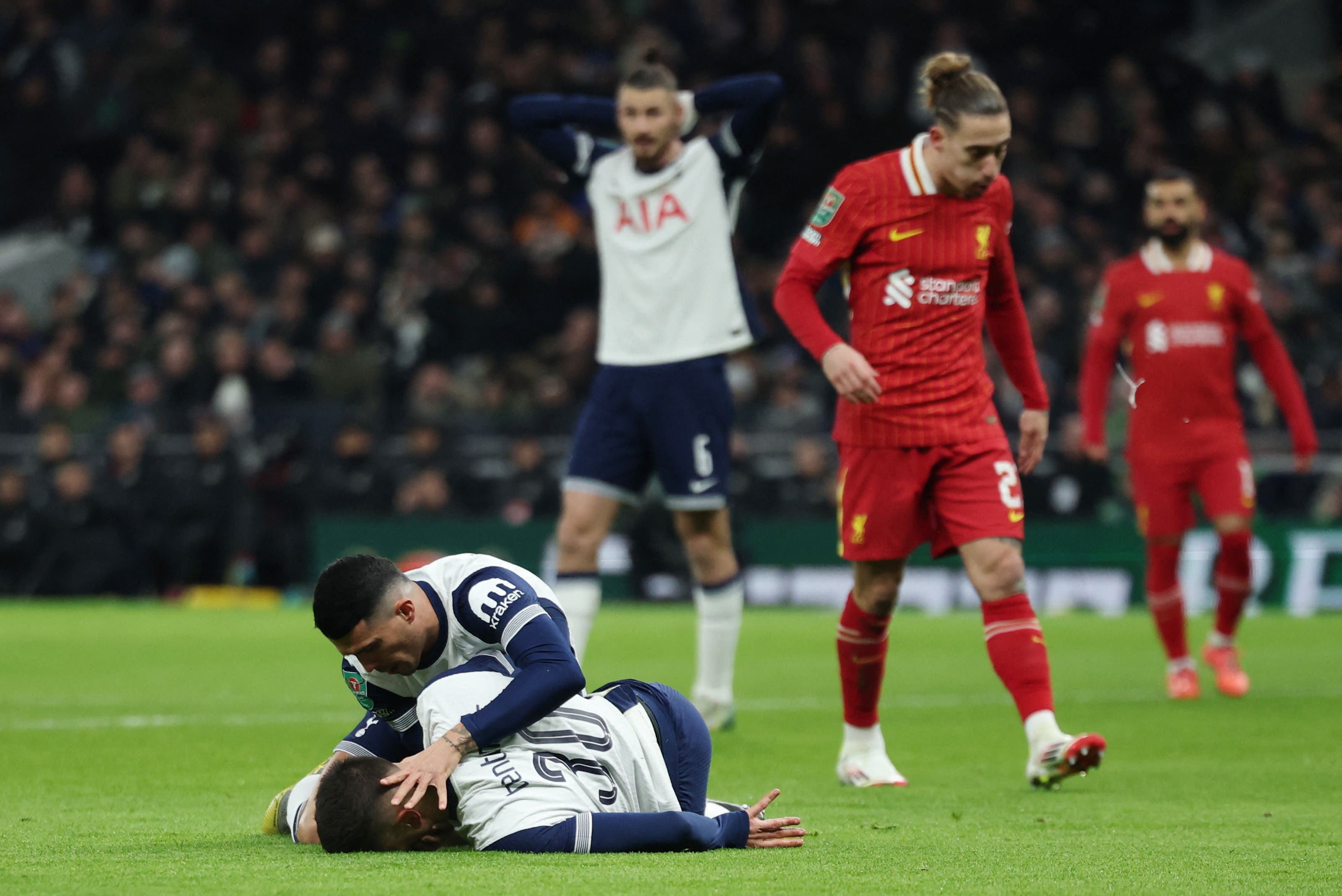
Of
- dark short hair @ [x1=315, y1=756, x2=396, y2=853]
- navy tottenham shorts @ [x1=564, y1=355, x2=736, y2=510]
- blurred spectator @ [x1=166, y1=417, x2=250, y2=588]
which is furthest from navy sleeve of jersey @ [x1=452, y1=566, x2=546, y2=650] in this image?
blurred spectator @ [x1=166, y1=417, x2=250, y2=588]

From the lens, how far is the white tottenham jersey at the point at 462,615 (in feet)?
14.8

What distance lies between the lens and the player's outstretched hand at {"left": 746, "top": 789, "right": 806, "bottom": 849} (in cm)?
455

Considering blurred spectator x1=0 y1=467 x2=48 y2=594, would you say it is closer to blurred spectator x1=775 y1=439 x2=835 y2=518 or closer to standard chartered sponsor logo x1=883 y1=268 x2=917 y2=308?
blurred spectator x1=775 y1=439 x2=835 y2=518

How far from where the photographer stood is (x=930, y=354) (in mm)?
6148

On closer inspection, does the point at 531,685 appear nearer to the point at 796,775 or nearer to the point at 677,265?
the point at 796,775

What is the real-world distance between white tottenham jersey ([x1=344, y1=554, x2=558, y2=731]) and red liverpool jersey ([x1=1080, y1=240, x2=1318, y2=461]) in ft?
17.5

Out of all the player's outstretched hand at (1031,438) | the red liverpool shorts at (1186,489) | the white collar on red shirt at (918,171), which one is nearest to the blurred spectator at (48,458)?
the red liverpool shorts at (1186,489)

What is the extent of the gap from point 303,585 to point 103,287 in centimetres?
521

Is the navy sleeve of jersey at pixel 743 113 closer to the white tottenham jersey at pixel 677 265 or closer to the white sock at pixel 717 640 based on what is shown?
the white tottenham jersey at pixel 677 265

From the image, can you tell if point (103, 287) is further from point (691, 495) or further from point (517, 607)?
point (517, 607)

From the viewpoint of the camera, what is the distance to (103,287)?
20.6 meters

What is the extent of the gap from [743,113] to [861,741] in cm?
269

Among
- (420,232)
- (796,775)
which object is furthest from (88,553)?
(796,775)

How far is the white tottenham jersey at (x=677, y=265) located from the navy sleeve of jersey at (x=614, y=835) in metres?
3.48
